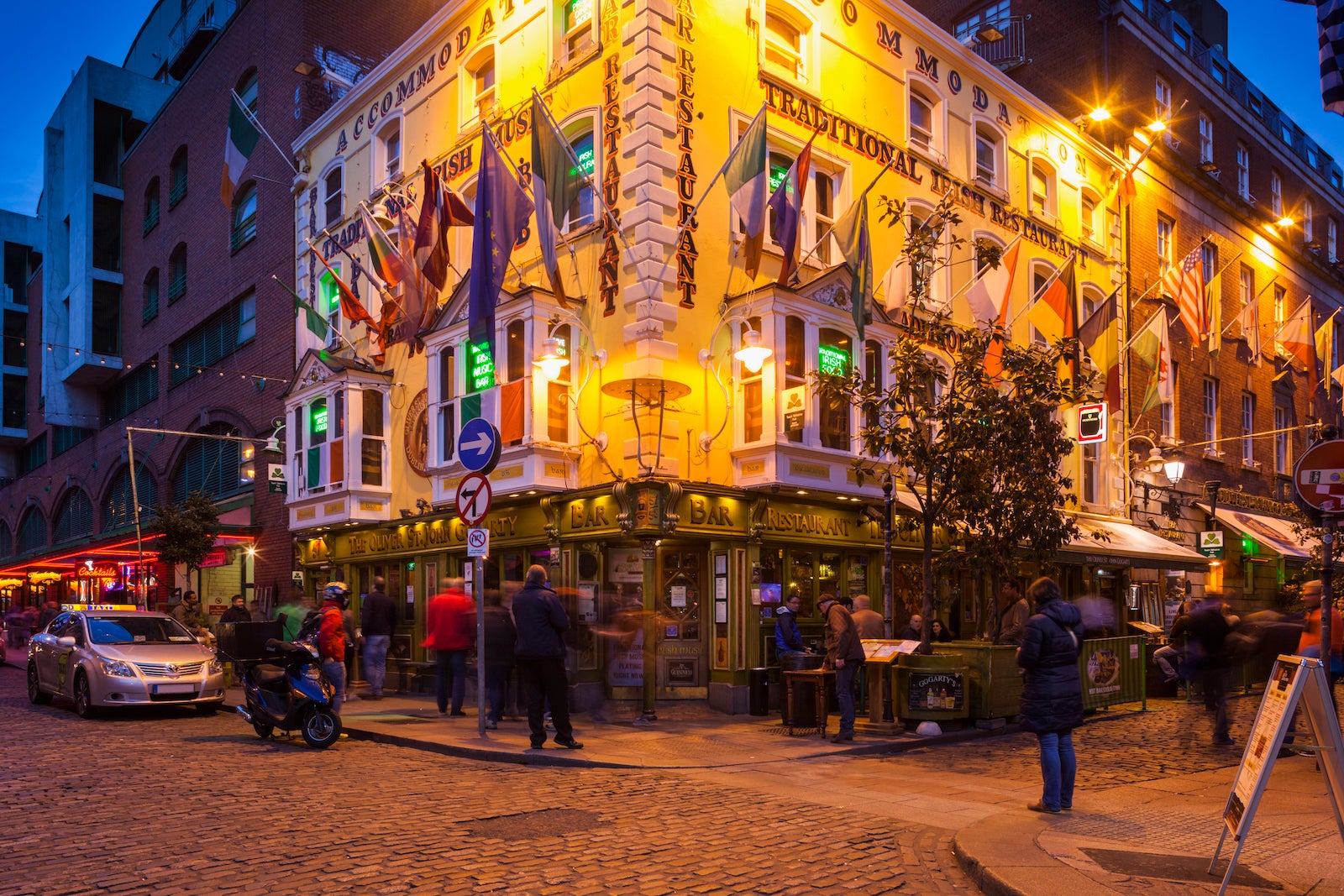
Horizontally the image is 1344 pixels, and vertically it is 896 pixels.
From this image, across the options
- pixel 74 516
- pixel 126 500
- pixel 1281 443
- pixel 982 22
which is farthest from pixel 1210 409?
pixel 74 516

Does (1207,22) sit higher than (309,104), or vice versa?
(1207,22)

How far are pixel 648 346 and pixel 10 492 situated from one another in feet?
181

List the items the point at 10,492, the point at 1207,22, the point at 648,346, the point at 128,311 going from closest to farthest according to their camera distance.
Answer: the point at 648,346, the point at 1207,22, the point at 128,311, the point at 10,492

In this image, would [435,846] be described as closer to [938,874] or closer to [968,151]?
[938,874]

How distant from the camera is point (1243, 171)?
32.6m

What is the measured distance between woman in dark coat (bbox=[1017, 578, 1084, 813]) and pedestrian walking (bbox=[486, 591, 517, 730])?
21.7ft

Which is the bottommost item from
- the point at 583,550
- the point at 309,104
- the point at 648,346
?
the point at 583,550

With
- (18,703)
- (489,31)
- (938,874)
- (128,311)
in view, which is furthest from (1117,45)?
(128,311)

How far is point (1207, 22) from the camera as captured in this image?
35.0 metres

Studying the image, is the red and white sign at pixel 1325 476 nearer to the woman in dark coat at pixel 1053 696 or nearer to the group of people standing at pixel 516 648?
the woman in dark coat at pixel 1053 696

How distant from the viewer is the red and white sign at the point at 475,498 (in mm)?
12094

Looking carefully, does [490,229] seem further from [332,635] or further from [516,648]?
[516,648]

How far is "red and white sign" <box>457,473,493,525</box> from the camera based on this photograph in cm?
1209

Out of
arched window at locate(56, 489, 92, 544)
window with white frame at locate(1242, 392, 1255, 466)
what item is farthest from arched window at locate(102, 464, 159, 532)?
window with white frame at locate(1242, 392, 1255, 466)
